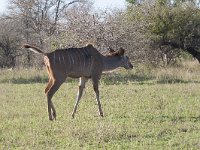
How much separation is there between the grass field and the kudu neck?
2.93 ft

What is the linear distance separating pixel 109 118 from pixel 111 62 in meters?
2.00

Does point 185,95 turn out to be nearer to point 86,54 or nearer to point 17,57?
point 86,54

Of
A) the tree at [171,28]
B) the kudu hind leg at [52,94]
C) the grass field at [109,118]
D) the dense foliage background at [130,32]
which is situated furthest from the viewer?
the tree at [171,28]

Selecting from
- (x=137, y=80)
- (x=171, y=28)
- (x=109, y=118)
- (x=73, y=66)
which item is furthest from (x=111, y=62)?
(x=171, y=28)

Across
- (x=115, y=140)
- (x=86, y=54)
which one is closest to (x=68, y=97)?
(x=86, y=54)

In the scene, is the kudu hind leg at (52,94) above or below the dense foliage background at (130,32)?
below

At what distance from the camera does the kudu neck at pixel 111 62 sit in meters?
10.9

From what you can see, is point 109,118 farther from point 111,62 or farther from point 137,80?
point 137,80

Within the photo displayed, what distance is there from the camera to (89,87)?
15.1 m

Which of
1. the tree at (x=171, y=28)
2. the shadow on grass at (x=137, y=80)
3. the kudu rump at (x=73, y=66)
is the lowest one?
the shadow on grass at (x=137, y=80)

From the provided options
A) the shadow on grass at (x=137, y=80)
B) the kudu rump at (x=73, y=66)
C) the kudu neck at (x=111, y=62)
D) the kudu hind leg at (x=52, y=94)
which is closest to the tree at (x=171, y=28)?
the shadow on grass at (x=137, y=80)

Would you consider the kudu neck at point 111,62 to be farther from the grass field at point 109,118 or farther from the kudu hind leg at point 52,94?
the kudu hind leg at point 52,94

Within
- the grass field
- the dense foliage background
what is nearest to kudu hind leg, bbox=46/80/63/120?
the grass field

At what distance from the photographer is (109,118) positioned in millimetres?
9391
